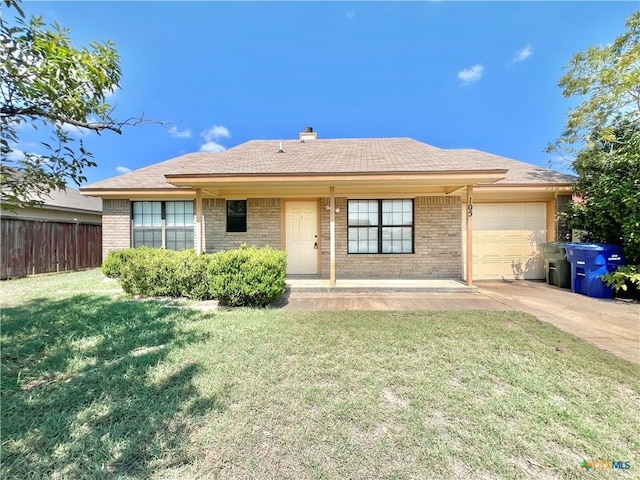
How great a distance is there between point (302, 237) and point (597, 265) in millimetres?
7858

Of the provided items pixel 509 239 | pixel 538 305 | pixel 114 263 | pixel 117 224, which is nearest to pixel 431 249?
pixel 509 239

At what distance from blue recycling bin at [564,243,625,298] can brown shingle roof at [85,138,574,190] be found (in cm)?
260

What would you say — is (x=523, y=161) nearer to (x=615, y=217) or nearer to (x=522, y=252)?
(x=522, y=252)

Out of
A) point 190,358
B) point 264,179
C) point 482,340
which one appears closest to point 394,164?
point 264,179

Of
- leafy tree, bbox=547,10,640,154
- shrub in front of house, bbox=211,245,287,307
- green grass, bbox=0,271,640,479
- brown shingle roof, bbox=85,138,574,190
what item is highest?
leafy tree, bbox=547,10,640,154

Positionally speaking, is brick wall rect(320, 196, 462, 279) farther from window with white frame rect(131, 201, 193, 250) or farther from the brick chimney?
the brick chimney

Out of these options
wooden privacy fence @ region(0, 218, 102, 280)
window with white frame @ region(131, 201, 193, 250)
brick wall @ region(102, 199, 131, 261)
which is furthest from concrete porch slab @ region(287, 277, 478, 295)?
wooden privacy fence @ region(0, 218, 102, 280)

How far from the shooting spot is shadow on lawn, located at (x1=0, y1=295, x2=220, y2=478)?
1936 millimetres

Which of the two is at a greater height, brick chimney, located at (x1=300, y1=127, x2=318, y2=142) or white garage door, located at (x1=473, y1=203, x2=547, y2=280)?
brick chimney, located at (x1=300, y1=127, x2=318, y2=142)

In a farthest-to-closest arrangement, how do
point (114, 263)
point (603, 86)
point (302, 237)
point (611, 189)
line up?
point (302, 237)
point (114, 263)
point (603, 86)
point (611, 189)

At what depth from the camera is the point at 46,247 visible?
9.98m

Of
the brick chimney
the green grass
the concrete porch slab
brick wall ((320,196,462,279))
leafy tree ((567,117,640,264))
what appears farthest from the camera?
the brick chimney

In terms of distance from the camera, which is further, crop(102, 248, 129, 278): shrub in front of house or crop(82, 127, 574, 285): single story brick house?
crop(82, 127, 574, 285): single story brick house

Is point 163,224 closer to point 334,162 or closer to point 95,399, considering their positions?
point 334,162
